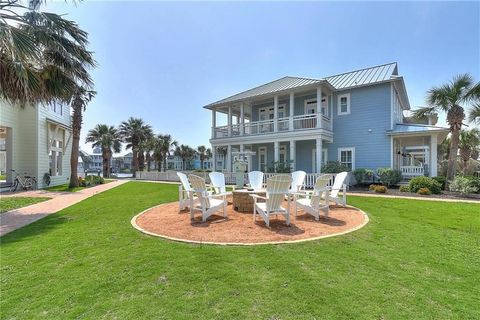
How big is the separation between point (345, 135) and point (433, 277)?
1487 cm

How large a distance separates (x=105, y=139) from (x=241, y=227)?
129 ft

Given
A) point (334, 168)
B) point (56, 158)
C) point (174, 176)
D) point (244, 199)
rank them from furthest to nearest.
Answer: point (174, 176)
point (56, 158)
point (334, 168)
point (244, 199)

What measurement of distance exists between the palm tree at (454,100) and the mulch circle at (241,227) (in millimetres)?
10488

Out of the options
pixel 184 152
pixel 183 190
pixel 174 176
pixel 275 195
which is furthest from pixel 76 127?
pixel 184 152

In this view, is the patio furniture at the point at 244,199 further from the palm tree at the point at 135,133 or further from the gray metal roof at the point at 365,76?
the palm tree at the point at 135,133

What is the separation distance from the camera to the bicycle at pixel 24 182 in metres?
16.0

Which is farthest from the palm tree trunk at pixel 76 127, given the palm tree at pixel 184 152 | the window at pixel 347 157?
the palm tree at pixel 184 152

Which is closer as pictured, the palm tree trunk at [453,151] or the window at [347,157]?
the palm tree trunk at [453,151]

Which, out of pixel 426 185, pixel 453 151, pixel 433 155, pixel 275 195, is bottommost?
pixel 426 185

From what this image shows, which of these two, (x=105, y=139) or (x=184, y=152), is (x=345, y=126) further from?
(x=184, y=152)

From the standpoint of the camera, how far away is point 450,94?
14.0 m

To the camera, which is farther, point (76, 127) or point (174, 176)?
point (174, 176)

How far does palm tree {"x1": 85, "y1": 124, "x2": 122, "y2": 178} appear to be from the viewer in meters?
39.4

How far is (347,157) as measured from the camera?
17.2 m
